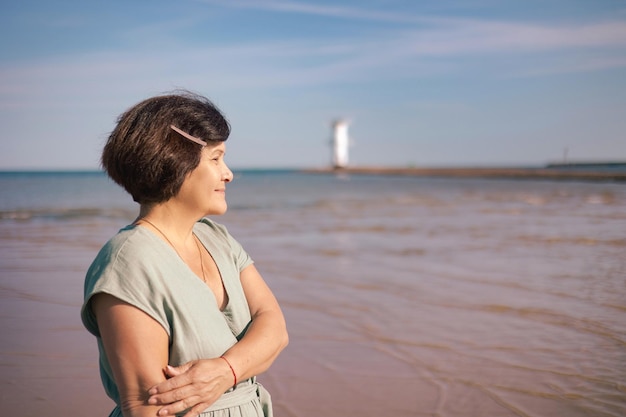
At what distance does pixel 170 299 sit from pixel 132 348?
0.44 ft

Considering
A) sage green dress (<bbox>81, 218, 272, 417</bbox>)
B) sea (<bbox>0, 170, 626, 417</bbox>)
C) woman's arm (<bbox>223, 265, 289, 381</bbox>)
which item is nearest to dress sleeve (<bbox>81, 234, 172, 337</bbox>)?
sage green dress (<bbox>81, 218, 272, 417</bbox>)

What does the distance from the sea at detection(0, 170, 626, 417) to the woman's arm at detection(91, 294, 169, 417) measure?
6.64 feet

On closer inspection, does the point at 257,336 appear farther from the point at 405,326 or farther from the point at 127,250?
the point at 405,326

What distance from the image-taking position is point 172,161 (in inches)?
59.9

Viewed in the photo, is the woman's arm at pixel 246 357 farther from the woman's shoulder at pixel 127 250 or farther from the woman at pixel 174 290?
the woman's shoulder at pixel 127 250

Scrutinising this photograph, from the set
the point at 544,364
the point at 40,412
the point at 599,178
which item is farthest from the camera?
the point at 599,178

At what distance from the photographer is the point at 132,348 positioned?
1372 mm

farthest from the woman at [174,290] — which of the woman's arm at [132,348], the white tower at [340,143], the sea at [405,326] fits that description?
the white tower at [340,143]

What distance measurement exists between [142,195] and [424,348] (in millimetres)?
3134

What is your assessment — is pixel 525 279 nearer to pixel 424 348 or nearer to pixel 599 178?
pixel 424 348

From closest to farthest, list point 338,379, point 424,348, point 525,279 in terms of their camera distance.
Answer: point 338,379 < point 424,348 < point 525,279

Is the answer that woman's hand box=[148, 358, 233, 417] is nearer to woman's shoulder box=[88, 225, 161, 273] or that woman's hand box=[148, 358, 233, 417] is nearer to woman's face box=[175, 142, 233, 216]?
woman's shoulder box=[88, 225, 161, 273]

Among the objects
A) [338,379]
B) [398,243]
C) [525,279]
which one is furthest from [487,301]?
[398,243]

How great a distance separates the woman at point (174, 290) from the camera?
139 centimetres
